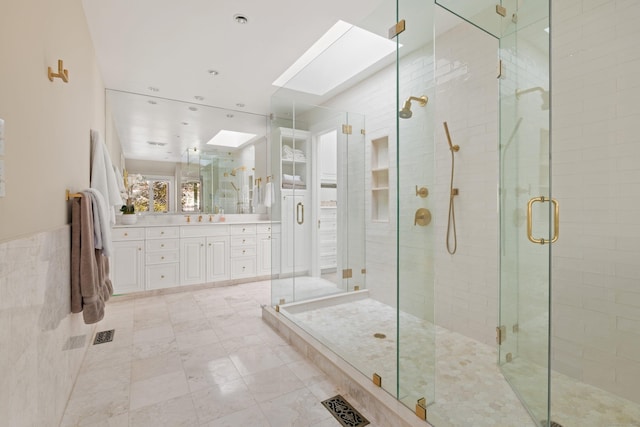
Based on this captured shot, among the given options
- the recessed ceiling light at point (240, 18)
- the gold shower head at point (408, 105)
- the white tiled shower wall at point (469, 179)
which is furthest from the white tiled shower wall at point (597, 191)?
the recessed ceiling light at point (240, 18)

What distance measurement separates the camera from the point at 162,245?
3889 mm

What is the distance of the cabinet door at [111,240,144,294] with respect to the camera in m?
3.63

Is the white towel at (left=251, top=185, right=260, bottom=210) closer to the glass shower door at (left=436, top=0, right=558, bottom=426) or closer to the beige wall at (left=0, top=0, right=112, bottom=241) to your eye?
the beige wall at (left=0, top=0, right=112, bottom=241)

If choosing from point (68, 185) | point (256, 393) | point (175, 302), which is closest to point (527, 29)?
point (256, 393)

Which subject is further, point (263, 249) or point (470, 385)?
point (263, 249)

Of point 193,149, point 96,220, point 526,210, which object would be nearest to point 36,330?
point 96,220

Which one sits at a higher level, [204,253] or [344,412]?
[204,253]

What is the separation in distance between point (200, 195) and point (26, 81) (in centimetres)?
334

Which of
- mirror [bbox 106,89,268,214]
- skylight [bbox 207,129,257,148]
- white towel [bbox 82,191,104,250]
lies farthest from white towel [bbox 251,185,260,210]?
white towel [bbox 82,191,104,250]

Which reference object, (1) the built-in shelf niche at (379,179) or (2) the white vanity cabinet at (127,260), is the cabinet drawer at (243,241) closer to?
(2) the white vanity cabinet at (127,260)

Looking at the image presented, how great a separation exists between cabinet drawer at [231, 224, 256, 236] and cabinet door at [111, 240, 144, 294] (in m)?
1.14

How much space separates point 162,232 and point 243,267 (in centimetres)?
118

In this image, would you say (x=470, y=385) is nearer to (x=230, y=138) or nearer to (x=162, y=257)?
(x=162, y=257)

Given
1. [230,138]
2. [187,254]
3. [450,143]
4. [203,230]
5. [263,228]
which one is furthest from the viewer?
[230,138]
